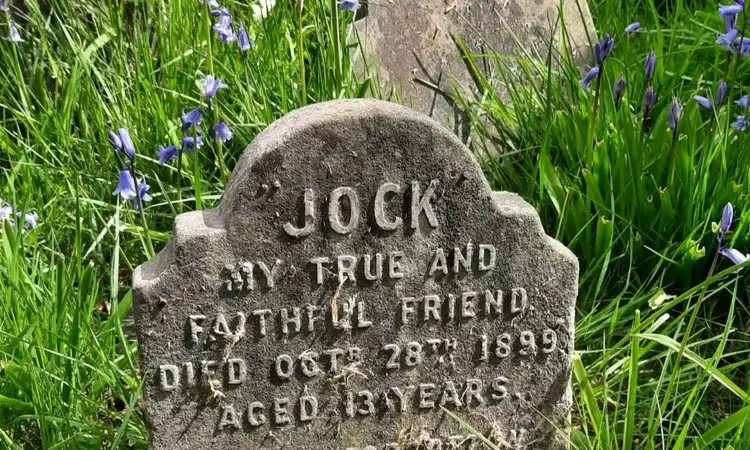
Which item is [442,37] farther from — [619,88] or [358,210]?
[358,210]

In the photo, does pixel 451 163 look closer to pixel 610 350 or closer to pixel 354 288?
pixel 354 288

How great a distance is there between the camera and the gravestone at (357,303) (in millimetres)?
1233

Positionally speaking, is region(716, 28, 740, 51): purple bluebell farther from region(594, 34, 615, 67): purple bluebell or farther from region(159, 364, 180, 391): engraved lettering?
region(159, 364, 180, 391): engraved lettering

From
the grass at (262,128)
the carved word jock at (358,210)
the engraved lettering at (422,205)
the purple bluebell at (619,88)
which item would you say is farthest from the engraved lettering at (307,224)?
the purple bluebell at (619,88)

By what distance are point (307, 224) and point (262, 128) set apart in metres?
0.89

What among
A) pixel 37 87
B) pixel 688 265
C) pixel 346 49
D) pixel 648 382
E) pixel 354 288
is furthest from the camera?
pixel 37 87

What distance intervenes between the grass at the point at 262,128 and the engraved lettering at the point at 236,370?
0.17 m

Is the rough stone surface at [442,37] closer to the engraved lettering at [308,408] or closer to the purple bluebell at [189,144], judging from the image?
the purple bluebell at [189,144]

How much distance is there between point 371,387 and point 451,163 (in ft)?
1.42

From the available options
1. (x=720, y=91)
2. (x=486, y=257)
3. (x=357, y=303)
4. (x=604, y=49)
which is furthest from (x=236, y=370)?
(x=720, y=91)

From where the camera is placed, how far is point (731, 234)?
1.79 metres

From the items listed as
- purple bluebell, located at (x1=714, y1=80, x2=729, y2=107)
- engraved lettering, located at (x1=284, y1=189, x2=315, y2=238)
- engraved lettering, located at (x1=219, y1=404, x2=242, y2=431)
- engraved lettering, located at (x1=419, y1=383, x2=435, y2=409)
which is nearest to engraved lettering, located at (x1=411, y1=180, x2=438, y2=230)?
engraved lettering, located at (x1=284, y1=189, x2=315, y2=238)

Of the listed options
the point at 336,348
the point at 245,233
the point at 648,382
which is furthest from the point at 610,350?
the point at 245,233

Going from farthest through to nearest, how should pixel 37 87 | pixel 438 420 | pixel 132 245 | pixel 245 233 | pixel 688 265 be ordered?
pixel 37 87, pixel 132 245, pixel 688 265, pixel 438 420, pixel 245 233
